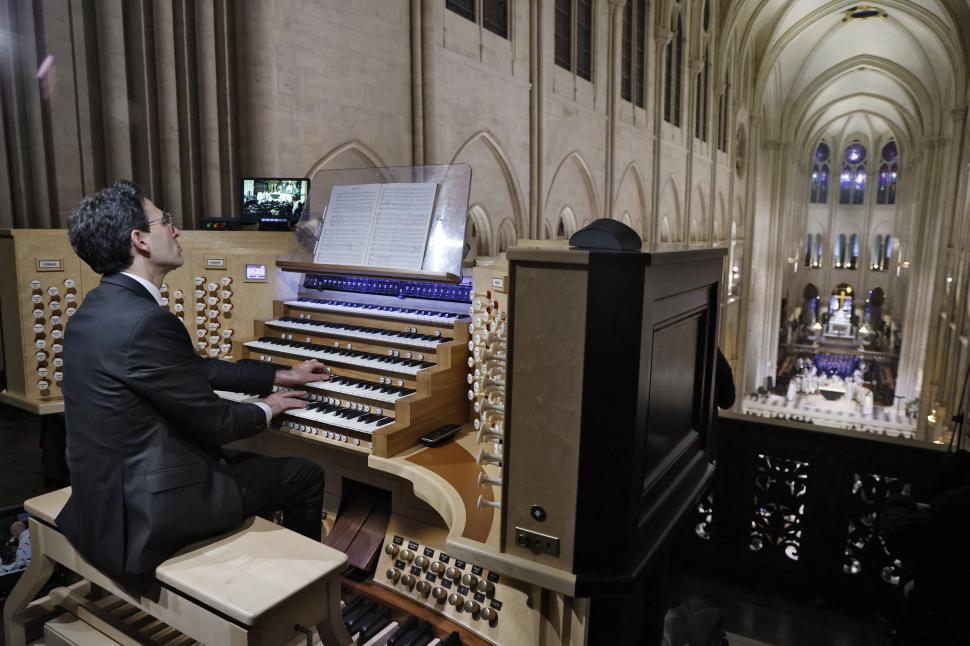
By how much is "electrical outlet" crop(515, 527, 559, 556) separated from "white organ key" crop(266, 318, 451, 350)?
1.38 meters

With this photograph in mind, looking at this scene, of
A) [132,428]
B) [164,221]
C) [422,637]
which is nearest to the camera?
[132,428]

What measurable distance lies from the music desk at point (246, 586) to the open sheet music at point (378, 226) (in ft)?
5.44

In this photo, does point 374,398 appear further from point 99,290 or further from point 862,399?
point 862,399

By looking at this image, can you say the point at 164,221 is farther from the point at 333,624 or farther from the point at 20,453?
the point at 20,453

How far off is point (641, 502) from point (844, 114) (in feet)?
130

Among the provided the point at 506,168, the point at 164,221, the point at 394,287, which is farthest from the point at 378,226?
the point at 506,168

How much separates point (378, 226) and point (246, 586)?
224 centimetres

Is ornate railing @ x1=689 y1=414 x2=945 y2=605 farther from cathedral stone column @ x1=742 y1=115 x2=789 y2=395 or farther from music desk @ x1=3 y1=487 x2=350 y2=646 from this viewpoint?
cathedral stone column @ x1=742 y1=115 x2=789 y2=395

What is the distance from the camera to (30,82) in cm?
450

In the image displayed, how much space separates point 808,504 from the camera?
314 cm

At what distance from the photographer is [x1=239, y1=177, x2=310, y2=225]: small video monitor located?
4.85 meters

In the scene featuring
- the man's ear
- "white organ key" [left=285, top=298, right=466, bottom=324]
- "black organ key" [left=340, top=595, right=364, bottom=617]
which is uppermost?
the man's ear

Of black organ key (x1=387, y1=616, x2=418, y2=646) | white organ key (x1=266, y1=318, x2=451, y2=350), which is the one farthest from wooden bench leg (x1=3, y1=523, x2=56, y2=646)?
white organ key (x1=266, y1=318, x2=451, y2=350)

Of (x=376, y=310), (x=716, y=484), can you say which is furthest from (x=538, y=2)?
(x=716, y=484)
